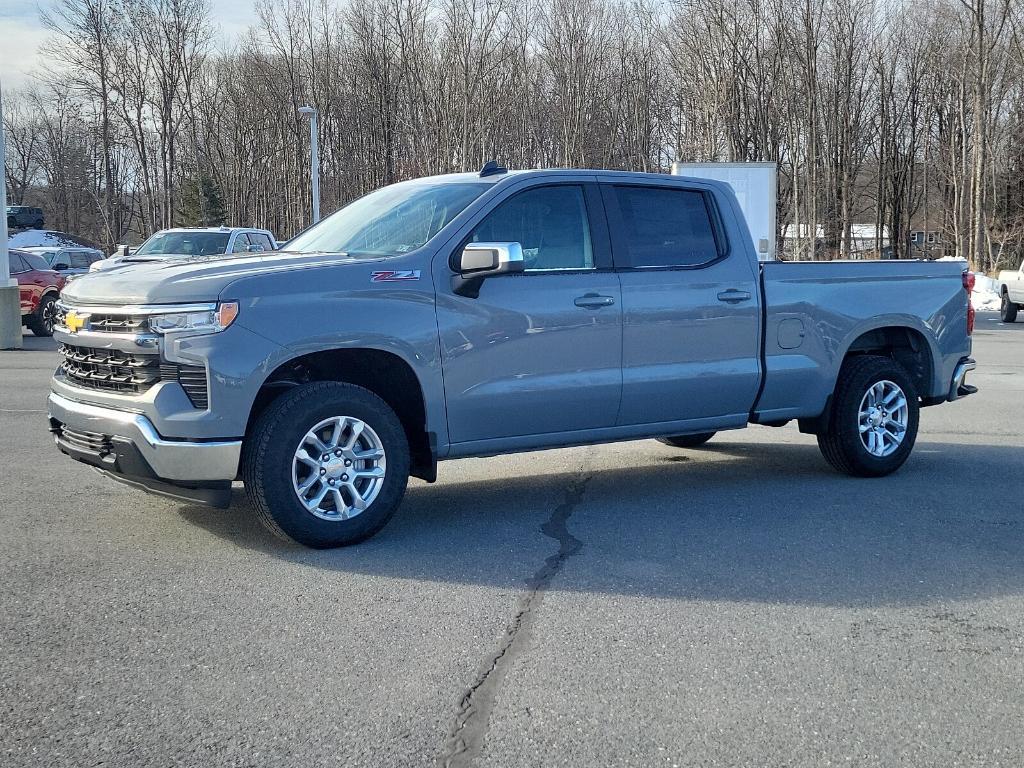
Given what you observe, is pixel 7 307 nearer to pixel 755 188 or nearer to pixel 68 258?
pixel 68 258

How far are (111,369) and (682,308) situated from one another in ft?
10.9

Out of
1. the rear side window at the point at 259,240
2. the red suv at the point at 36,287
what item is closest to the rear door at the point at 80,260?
the red suv at the point at 36,287

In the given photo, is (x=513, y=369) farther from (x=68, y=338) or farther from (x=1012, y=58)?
(x=1012, y=58)

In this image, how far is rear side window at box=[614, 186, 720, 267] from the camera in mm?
6926

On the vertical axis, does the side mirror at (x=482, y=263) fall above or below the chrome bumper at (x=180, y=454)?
above

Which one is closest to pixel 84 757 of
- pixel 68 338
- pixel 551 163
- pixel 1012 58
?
pixel 68 338

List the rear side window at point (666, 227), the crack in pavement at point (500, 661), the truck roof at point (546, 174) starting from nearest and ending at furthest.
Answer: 1. the crack in pavement at point (500, 661)
2. the truck roof at point (546, 174)
3. the rear side window at point (666, 227)

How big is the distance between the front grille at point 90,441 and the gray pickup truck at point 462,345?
0.02m

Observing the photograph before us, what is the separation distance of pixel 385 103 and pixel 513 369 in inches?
2192

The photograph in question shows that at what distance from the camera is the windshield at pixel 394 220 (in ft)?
21.2

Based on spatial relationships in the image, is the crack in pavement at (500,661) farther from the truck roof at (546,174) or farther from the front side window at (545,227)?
the truck roof at (546,174)

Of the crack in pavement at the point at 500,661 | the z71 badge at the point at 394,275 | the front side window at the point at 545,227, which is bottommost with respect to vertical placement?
the crack in pavement at the point at 500,661

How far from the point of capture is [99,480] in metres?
7.55

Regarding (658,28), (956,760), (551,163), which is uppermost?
(658,28)
